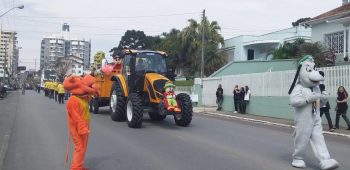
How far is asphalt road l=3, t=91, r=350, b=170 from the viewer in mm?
9242

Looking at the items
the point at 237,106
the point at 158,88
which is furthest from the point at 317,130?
the point at 237,106

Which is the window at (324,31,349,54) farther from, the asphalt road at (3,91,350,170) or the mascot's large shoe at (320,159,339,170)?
the mascot's large shoe at (320,159,339,170)

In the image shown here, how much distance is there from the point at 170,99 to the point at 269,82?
10.5m

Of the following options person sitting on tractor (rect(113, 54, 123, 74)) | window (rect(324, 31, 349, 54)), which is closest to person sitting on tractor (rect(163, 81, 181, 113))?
person sitting on tractor (rect(113, 54, 123, 74))

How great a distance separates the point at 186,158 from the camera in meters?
9.95

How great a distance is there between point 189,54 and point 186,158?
46143mm

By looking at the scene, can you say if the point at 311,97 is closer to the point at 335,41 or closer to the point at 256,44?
the point at 335,41

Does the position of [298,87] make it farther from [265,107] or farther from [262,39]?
[262,39]

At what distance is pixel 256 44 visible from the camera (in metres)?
49.5

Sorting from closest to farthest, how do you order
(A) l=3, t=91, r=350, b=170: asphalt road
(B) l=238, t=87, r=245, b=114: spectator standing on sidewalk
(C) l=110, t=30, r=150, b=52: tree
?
(A) l=3, t=91, r=350, b=170: asphalt road
(B) l=238, t=87, r=245, b=114: spectator standing on sidewalk
(C) l=110, t=30, r=150, b=52: tree

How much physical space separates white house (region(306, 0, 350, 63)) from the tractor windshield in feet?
44.8

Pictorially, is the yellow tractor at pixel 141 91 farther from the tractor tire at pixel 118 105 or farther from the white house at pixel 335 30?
the white house at pixel 335 30

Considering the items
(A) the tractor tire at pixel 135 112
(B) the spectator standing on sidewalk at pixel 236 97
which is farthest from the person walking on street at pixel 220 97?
(A) the tractor tire at pixel 135 112

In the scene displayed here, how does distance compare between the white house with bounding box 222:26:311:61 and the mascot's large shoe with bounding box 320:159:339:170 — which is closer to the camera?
the mascot's large shoe with bounding box 320:159:339:170
